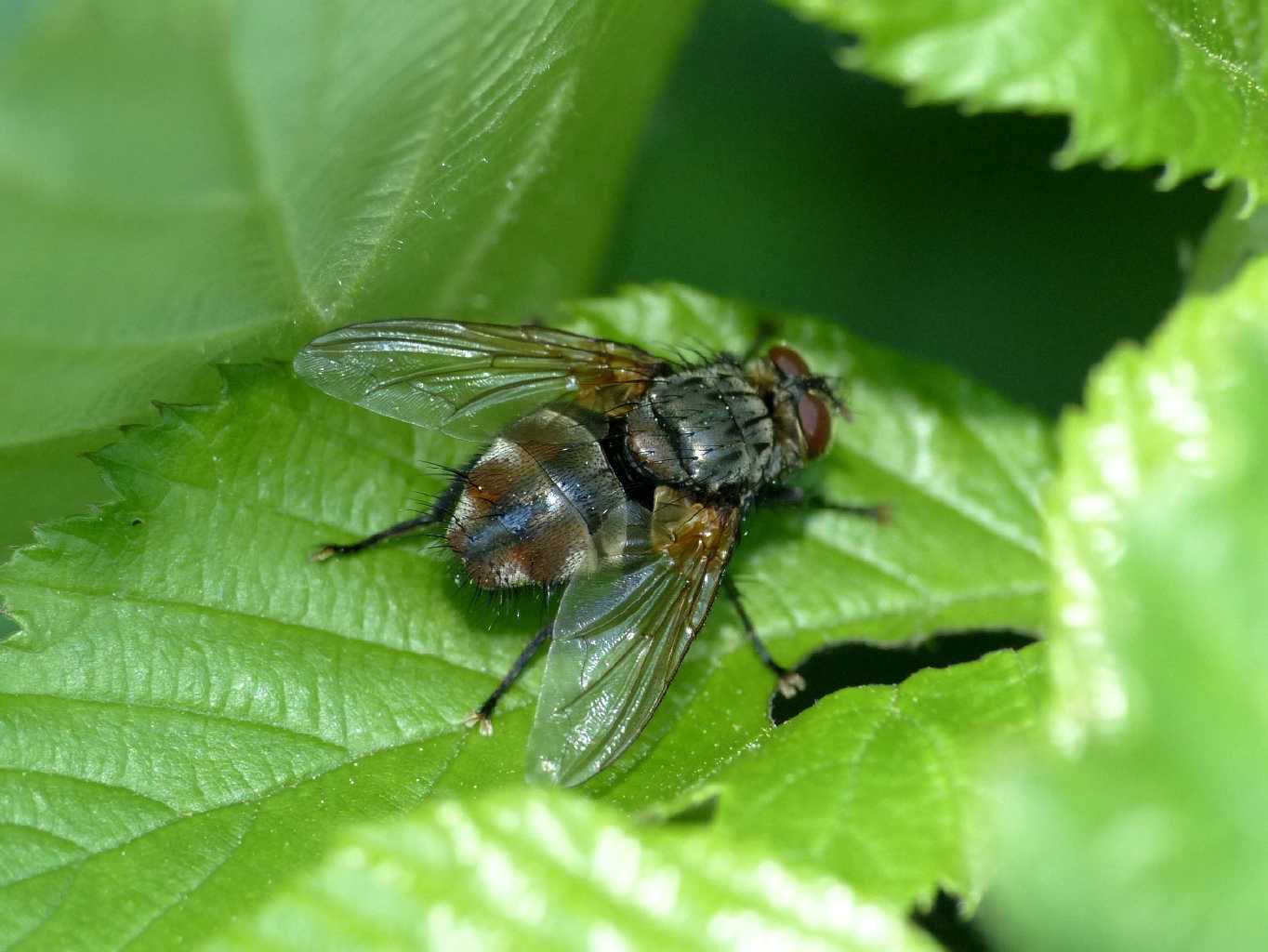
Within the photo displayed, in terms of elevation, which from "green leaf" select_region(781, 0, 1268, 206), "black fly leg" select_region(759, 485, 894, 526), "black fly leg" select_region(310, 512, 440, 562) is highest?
"green leaf" select_region(781, 0, 1268, 206)

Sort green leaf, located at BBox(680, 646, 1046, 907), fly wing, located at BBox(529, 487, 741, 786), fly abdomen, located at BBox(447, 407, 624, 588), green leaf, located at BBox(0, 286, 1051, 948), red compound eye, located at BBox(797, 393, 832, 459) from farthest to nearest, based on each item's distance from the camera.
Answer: red compound eye, located at BBox(797, 393, 832, 459) → fly abdomen, located at BBox(447, 407, 624, 588) → fly wing, located at BBox(529, 487, 741, 786) → green leaf, located at BBox(0, 286, 1051, 948) → green leaf, located at BBox(680, 646, 1046, 907)

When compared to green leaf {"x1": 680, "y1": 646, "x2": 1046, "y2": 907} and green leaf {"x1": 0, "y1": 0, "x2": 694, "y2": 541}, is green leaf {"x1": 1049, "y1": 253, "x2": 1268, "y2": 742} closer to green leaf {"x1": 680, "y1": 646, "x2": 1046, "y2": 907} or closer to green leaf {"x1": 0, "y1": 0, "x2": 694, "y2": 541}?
green leaf {"x1": 680, "y1": 646, "x2": 1046, "y2": 907}

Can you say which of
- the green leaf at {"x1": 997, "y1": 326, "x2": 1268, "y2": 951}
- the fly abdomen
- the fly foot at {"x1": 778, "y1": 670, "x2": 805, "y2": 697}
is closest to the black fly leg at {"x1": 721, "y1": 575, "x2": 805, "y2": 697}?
the fly foot at {"x1": 778, "y1": 670, "x2": 805, "y2": 697}

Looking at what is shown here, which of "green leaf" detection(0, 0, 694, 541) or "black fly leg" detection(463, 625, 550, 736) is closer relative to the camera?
"green leaf" detection(0, 0, 694, 541)

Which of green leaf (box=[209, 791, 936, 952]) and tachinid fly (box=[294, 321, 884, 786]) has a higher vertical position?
green leaf (box=[209, 791, 936, 952])

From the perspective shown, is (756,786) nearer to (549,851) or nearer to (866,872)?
(866,872)

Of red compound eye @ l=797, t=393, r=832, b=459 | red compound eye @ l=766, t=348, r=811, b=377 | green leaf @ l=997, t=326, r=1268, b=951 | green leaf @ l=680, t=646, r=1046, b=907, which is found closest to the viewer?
green leaf @ l=997, t=326, r=1268, b=951
